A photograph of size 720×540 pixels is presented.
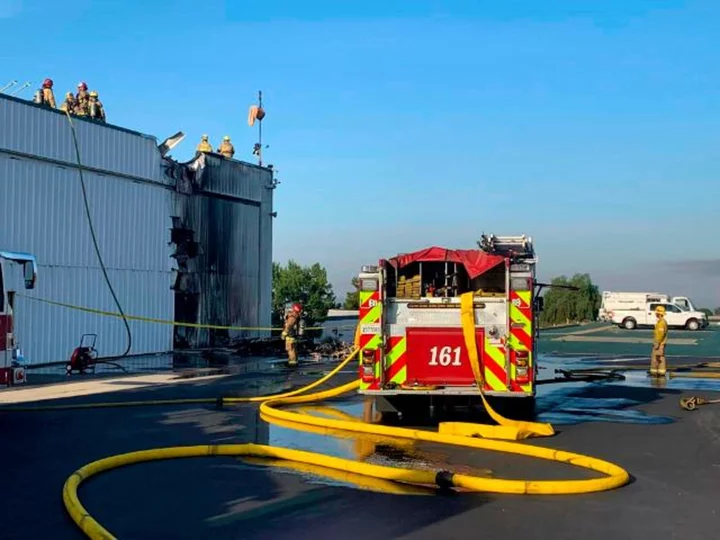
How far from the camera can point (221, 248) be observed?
86.0 ft

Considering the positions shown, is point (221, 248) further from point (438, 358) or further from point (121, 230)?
→ point (438, 358)

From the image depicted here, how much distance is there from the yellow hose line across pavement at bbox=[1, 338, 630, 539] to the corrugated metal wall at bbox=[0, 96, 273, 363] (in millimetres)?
11099

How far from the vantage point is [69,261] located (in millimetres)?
20438

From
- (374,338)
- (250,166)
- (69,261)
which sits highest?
(250,166)

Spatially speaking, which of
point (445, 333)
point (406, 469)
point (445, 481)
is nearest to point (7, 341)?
point (445, 333)

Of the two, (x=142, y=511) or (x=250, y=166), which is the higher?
(x=250, y=166)

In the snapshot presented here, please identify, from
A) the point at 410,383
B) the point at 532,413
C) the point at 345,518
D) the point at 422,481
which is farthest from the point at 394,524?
the point at 532,413

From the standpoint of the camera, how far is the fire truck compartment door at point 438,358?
10.3 metres

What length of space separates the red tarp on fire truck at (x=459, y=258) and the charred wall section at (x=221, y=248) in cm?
1469

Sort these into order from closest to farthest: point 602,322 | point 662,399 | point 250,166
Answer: point 662,399
point 250,166
point 602,322

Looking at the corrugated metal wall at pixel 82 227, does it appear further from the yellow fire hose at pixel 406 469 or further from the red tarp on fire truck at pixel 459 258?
the red tarp on fire truck at pixel 459 258

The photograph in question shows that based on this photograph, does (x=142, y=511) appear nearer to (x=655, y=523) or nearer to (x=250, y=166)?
(x=655, y=523)

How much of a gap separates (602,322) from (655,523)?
167 feet

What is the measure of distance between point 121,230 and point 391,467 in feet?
54.9
